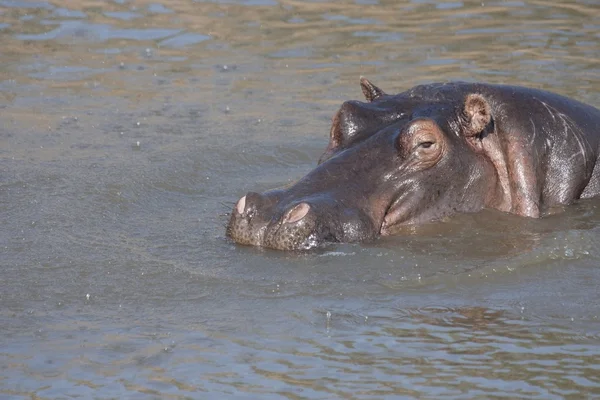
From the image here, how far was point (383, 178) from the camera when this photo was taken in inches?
277

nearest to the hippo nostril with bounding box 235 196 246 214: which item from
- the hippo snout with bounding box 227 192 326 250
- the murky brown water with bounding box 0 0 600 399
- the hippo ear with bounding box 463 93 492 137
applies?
the hippo snout with bounding box 227 192 326 250

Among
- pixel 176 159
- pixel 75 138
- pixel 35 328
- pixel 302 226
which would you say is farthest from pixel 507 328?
pixel 75 138

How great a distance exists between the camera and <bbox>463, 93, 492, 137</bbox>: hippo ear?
283 inches

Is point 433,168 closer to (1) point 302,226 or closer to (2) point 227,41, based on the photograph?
(1) point 302,226

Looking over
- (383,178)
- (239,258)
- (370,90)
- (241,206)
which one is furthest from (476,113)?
(239,258)

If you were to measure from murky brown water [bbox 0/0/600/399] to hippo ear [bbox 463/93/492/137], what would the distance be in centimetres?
57

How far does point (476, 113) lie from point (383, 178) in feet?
2.43

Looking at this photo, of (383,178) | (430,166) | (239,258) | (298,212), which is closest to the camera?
(298,212)

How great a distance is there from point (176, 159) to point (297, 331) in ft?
13.1

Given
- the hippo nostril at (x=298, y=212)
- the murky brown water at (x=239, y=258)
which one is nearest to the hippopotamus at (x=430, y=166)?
the hippo nostril at (x=298, y=212)

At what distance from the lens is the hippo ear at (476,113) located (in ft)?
23.6

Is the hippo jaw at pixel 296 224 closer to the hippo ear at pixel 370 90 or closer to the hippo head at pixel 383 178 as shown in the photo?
the hippo head at pixel 383 178

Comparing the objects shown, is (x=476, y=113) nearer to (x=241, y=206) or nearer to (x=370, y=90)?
(x=370, y=90)

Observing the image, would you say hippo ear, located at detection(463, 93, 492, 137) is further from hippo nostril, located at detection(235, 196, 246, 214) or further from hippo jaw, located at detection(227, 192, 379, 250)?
hippo nostril, located at detection(235, 196, 246, 214)
